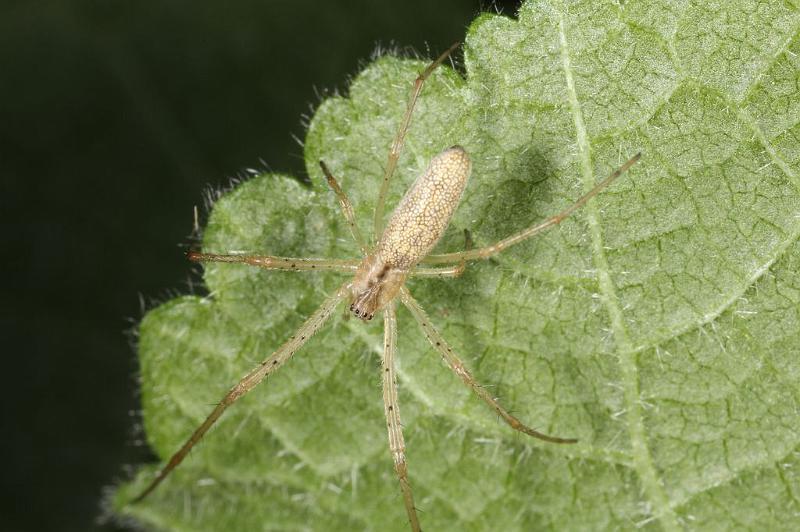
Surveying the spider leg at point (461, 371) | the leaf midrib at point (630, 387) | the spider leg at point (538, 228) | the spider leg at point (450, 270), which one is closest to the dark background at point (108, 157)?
the spider leg at point (450, 270)

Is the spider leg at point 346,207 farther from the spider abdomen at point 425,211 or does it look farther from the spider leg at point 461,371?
the spider leg at point 461,371

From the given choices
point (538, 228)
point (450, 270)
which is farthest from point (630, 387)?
point (450, 270)

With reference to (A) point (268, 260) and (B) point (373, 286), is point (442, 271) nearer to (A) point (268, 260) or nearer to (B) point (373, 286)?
(B) point (373, 286)

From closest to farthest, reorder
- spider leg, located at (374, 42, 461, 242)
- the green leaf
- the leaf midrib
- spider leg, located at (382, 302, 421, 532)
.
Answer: the green leaf < spider leg, located at (374, 42, 461, 242) < the leaf midrib < spider leg, located at (382, 302, 421, 532)

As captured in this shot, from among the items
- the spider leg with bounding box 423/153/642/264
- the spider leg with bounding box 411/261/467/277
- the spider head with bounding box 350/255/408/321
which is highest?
the spider head with bounding box 350/255/408/321

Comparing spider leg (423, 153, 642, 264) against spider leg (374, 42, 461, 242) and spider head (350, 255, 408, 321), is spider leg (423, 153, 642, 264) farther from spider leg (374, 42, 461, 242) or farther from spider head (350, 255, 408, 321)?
spider leg (374, 42, 461, 242)

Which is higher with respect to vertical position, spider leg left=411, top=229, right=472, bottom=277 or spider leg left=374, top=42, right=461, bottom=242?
spider leg left=374, top=42, right=461, bottom=242

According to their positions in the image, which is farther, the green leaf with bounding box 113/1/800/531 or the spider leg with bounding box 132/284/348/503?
the spider leg with bounding box 132/284/348/503

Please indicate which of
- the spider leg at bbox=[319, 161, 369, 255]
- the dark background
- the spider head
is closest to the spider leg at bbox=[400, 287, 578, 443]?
the spider head
